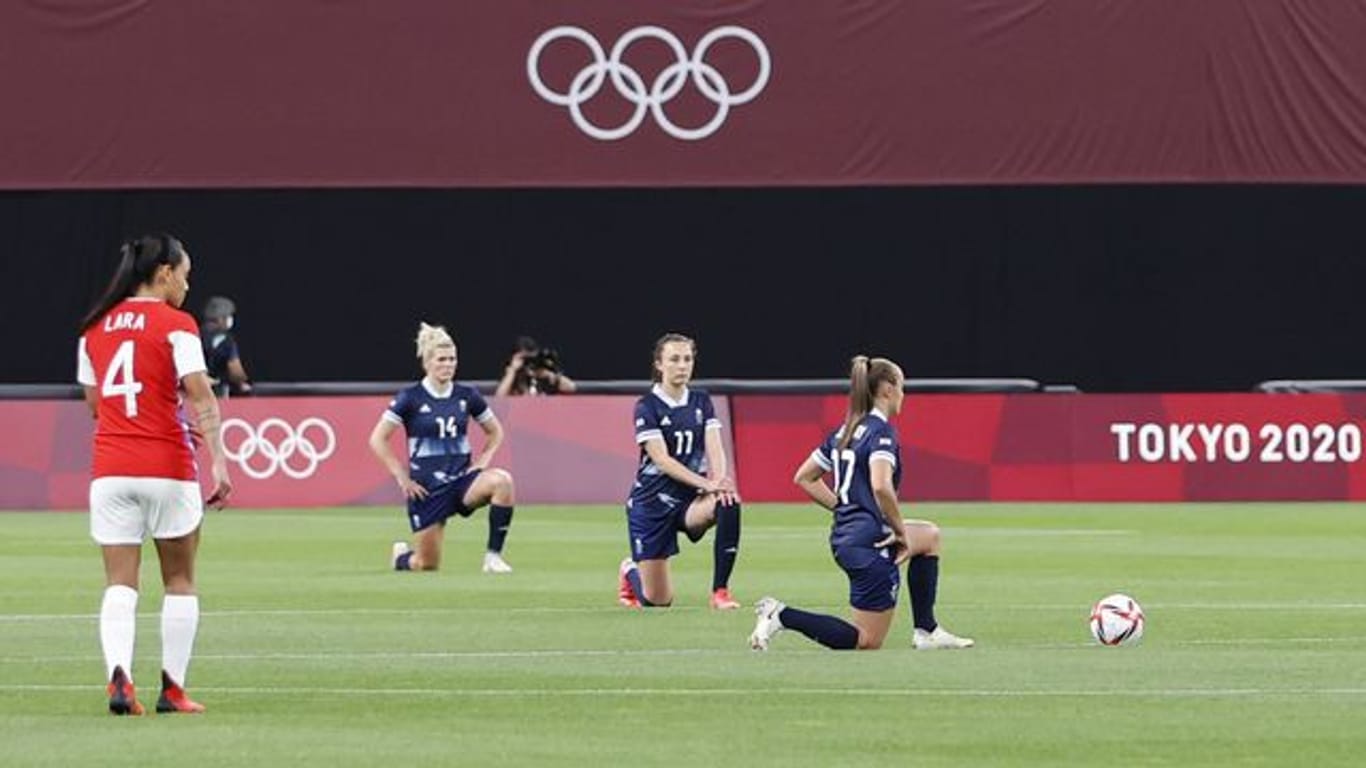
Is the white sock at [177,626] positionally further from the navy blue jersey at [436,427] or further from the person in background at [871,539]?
the navy blue jersey at [436,427]

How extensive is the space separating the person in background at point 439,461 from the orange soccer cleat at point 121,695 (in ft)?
39.1

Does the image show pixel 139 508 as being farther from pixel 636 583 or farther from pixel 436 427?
pixel 436 427

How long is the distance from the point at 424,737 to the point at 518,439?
974 inches

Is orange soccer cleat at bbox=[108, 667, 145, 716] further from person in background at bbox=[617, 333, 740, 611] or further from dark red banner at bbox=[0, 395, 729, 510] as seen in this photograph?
dark red banner at bbox=[0, 395, 729, 510]

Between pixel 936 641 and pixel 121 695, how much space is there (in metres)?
5.21

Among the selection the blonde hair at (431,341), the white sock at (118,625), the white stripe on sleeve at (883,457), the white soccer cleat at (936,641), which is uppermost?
the blonde hair at (431,341)

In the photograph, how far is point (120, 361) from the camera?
14.7 m

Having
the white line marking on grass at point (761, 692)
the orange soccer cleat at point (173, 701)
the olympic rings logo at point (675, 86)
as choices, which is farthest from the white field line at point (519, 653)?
the olympic rings logo at point (675, 86)

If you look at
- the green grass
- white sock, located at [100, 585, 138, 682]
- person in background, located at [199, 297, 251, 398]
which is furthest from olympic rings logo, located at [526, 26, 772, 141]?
white sock, located at [100, 585, 138, 682]

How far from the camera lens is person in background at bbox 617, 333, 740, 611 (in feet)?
73.8

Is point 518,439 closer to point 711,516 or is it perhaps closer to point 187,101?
point 187,101

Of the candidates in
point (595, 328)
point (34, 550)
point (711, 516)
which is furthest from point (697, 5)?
point (711, 516)

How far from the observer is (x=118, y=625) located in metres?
14.5

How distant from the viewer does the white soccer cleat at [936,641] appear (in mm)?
18188
